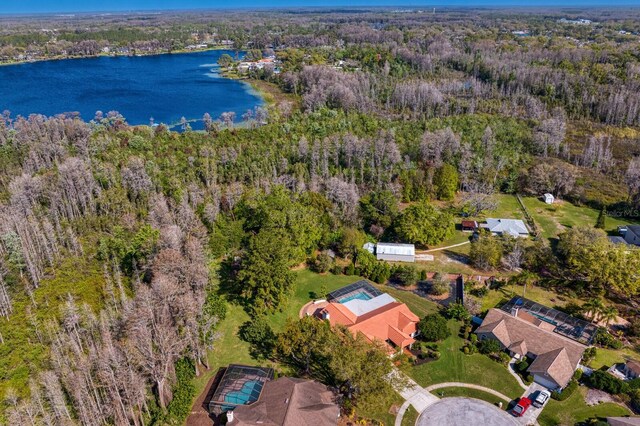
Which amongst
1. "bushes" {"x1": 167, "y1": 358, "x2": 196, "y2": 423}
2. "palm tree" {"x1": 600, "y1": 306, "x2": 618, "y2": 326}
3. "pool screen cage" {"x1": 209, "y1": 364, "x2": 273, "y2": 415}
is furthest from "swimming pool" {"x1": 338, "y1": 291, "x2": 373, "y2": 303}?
"palm tree" {"x1": 600, "y1": 306, "x2": 618, "y2": 326}

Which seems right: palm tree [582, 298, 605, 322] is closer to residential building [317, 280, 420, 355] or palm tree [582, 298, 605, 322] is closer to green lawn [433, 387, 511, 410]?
green lawn [433, 387, 511, 410]

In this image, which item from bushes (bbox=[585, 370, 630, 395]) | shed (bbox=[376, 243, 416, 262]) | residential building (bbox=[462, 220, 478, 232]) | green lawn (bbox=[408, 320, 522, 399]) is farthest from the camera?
residential building (bbox=[462, 220, 478, 232])

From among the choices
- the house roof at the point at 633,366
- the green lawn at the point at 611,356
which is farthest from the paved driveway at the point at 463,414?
the house roof at the point at 633,366

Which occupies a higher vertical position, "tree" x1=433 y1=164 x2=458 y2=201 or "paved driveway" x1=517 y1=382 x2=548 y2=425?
"tree" x1=433 y1=164 x2=458 y2=201

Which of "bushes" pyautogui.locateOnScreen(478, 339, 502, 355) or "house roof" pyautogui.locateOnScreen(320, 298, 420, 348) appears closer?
"bushes" pyautogui.locateOnScreen(478, 339, 502, 355)

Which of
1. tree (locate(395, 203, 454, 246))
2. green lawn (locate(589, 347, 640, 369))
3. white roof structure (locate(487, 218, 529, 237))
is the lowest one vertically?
green lawn (locate(589, 347, 640, 369))

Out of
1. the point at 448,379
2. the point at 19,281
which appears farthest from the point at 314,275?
the point at 19,281
